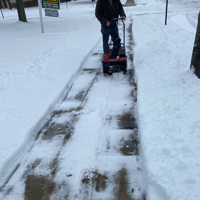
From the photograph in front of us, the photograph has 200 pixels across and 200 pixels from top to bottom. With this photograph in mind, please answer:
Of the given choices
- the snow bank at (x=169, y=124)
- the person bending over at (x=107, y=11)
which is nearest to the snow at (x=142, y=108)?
the snow bank at (x=169, y=124)

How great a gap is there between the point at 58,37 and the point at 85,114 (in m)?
6.45

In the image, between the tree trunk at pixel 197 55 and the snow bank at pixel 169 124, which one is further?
the tree trunk at pixel 197 55

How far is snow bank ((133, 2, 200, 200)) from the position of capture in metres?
1.78

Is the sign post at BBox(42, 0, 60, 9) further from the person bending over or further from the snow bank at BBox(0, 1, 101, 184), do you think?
the person bending over

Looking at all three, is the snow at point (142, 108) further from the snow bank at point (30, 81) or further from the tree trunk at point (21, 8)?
the tree trunk at point (21, 8)

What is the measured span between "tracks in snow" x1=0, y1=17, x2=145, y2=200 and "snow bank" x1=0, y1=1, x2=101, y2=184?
0.17 meters

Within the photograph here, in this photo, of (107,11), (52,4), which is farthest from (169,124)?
(52,4)

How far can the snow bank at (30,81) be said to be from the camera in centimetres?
263

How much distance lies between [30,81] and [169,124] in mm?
3084

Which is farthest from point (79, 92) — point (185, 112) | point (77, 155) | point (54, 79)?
point (185, 112)

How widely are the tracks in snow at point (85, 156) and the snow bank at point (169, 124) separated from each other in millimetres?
200

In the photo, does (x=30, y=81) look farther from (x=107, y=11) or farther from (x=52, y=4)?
(x=52, y=4)

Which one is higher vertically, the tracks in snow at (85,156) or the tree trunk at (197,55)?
the tree trunk at (197,55)

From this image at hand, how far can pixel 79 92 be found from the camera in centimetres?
391
